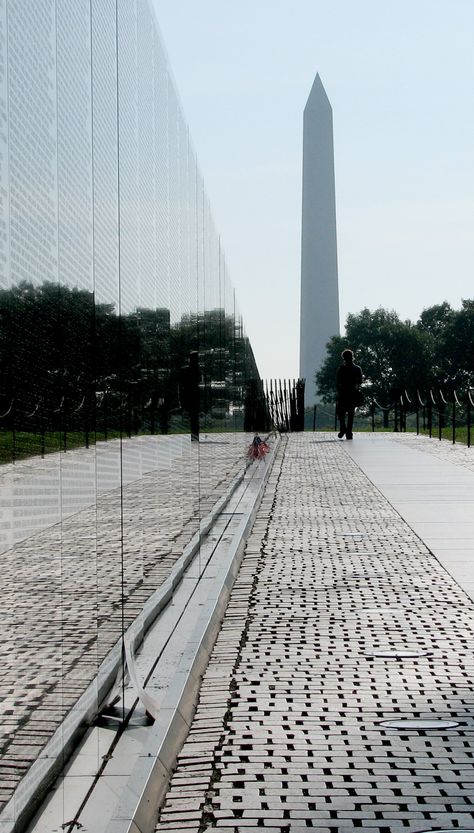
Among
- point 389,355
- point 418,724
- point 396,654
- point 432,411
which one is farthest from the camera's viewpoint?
point 389,355

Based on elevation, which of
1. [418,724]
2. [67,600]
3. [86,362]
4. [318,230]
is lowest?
[418,724]

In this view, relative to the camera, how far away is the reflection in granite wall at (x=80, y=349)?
2775mm

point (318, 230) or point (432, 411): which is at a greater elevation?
point (318, 230)

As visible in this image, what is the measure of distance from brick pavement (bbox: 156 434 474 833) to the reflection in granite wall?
535 millimetres

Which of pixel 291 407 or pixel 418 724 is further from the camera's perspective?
pixel 291 407

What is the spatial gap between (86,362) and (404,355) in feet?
332

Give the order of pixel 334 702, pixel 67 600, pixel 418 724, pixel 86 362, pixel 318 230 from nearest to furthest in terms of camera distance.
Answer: pixel 67 600
pixel 86 362
pixel 418 724
pixel 334 702
pixel 318 230

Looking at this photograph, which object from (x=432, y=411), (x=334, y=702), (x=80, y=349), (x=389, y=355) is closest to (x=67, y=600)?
(x=80, y=349)

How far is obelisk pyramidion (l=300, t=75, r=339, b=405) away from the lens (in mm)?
80562

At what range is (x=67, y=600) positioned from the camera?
3.63 metres

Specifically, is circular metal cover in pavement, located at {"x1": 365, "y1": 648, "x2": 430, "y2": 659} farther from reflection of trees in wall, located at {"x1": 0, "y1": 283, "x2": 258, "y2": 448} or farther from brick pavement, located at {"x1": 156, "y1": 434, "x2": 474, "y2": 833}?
reflection of trees in wall, located at {"x1": 0, "y1": 283, "x2": 258, "y2": 448}

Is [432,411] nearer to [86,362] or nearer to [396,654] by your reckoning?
[396,654]

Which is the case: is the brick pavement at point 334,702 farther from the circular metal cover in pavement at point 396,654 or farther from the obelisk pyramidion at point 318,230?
the obelisk pyramidion at point 318,230

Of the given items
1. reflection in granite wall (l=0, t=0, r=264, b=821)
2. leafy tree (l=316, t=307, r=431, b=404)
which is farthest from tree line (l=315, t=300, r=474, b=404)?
reflection in granite wall (l=0, t=0, r=264, b=821)
